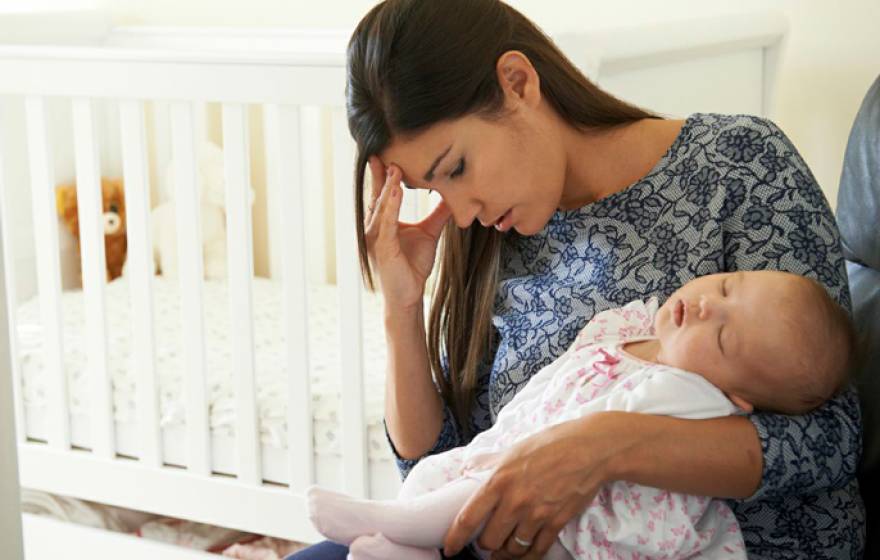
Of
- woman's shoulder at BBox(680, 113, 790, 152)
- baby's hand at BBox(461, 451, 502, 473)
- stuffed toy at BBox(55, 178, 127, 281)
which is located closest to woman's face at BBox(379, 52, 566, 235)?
woman's shoulder at BBox(680, 113, 790, 152)

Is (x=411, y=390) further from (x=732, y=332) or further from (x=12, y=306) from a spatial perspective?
(x=12, y=306)

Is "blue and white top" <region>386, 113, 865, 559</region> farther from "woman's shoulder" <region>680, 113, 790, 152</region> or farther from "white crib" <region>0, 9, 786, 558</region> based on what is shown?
"white crib" <region>0, 9, 786, 558</region>

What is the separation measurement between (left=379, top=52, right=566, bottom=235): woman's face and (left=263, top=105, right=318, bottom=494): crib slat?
718mm

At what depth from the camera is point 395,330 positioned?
149cm

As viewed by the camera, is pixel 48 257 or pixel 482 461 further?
pixel 48 257

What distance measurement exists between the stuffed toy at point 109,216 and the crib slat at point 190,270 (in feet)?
2.79

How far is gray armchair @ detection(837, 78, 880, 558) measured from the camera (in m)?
1.43

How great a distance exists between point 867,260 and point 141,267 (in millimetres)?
1236

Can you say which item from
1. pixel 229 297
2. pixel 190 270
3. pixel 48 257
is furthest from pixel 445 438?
pixel 48 257

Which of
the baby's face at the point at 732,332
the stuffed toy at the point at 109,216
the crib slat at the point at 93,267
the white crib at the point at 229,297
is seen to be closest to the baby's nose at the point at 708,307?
the baby's face at the point at 732,332

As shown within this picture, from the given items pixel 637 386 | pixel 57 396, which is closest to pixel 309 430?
pixel 57 396

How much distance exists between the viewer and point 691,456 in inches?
47.4

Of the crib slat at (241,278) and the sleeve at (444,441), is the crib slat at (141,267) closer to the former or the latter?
the crib slat at (241,278)

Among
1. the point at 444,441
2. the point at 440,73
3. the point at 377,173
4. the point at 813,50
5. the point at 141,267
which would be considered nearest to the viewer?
the point at 440,73
